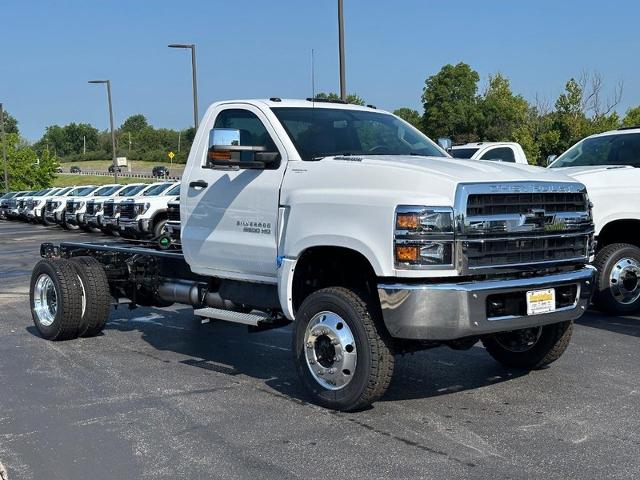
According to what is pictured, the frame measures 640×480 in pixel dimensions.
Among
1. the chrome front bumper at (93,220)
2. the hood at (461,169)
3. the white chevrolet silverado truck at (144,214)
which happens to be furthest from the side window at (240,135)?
the chrome front bumper at (93,220)

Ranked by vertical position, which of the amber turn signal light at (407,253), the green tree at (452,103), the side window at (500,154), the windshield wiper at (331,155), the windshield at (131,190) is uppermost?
the green tree at (452,103)

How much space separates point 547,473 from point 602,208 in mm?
5199

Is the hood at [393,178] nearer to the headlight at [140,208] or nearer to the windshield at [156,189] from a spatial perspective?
the headlight at [140,208]

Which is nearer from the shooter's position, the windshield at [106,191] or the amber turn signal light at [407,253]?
the amber turn signal light at [407,253]

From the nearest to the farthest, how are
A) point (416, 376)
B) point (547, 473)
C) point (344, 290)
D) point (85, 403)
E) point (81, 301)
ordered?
point (547, 473)
point (344, 290)
point (85, 403)
point (416, 376)
point (81, 301)

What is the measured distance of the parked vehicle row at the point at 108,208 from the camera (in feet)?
76.2

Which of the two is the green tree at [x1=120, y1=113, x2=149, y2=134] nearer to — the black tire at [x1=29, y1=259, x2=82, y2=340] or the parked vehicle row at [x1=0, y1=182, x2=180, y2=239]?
the parked vehicle row at [x1=0, y1=182, x2=180, y2=239]

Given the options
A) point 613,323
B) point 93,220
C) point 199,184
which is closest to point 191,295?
point 199,184

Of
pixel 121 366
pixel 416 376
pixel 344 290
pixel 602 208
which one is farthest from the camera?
pixel 602 208

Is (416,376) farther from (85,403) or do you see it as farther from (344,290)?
(85,403)

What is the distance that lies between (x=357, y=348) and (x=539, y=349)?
77.4 inches

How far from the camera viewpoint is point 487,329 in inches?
206

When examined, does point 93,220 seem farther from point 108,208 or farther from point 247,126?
point 247,126

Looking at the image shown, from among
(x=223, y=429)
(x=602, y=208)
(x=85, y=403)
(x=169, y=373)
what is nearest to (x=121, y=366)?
(x=169, y=373)
